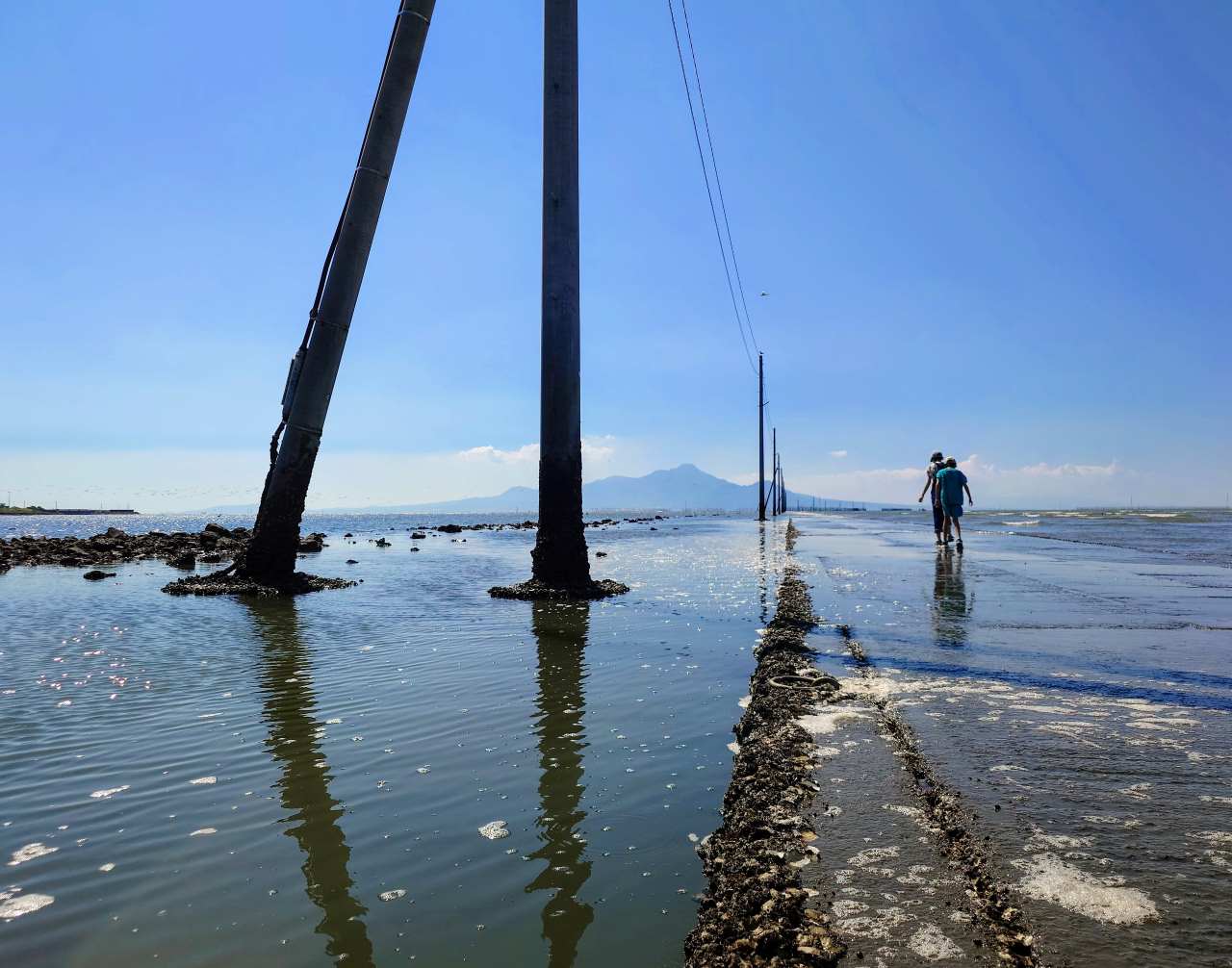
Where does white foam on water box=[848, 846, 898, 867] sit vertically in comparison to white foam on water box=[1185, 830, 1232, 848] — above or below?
below

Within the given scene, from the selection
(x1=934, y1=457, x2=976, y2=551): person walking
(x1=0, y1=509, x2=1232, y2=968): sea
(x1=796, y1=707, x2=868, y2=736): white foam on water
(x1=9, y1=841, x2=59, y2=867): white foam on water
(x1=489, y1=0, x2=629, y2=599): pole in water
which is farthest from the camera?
(x1=934, y1=457, x2=976, y2=551): person walking

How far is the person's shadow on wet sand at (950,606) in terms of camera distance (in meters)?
6.23

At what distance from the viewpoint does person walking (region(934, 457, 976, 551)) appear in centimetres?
1719

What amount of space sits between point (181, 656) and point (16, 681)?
3.94 ft

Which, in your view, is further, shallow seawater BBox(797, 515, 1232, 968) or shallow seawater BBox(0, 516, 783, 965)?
shallow seawater BBox(0, 516, 783, 965)

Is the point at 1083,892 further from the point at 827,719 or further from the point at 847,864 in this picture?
the point at 827,719

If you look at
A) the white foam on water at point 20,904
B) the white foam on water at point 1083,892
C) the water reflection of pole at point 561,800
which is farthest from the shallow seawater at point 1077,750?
the white foam on water at point 20,904

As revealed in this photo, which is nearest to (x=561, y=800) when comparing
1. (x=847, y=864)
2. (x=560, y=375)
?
(x=847, y=864)

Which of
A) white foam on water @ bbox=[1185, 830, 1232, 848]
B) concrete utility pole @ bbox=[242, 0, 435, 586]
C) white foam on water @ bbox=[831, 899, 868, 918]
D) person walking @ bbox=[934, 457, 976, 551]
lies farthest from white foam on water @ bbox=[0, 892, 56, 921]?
person walking @ bbox=[934, 457, 976, 551]

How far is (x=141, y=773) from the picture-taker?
11.7 feet

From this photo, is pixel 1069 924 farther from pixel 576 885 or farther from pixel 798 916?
pixel 576 885

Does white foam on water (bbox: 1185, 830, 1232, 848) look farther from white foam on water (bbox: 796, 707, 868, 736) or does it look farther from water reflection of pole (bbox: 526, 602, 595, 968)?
water reflection of pole (bbox: 526, 602, 595, 968)

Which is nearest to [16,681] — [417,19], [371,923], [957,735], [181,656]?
[181,656]

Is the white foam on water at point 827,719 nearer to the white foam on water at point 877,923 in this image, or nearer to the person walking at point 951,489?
the white foam on water at point 877,923
